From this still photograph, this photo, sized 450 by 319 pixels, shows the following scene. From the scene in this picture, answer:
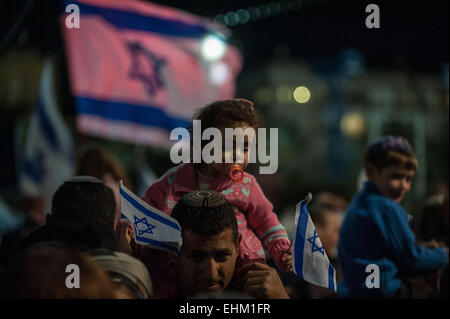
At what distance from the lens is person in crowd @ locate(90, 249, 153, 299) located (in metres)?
2.38

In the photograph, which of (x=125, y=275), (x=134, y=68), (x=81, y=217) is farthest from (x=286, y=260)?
(x=134, y=68)

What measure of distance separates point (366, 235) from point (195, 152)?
149 centimetres

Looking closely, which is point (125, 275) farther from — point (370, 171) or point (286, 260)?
point (370, 171)

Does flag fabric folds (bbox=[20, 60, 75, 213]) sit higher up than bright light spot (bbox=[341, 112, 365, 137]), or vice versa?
bright light spot (bbox=[341, 112, 365, 137])

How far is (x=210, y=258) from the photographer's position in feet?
8.91

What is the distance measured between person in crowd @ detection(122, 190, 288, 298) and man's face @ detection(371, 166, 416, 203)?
1.70 meters

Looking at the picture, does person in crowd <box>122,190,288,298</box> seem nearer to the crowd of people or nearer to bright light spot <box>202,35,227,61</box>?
the crowd of people

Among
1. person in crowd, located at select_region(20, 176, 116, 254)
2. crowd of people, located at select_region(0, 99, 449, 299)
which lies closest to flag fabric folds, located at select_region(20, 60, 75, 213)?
crowd of people, located at select_region(0, 99, 449, 299)

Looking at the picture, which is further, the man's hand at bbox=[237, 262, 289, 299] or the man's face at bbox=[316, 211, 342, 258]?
the man's face at bbox=[316, 211, 342, 258]

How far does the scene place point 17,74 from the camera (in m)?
8.09

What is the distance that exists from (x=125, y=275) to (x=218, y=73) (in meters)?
9.29

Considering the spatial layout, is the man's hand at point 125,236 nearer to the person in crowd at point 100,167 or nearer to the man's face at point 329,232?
the person in crowd at point 100,167

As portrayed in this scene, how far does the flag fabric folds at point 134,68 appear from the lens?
8.41 m

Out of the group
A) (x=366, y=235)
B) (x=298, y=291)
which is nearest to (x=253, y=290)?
(x=366, y=235)
